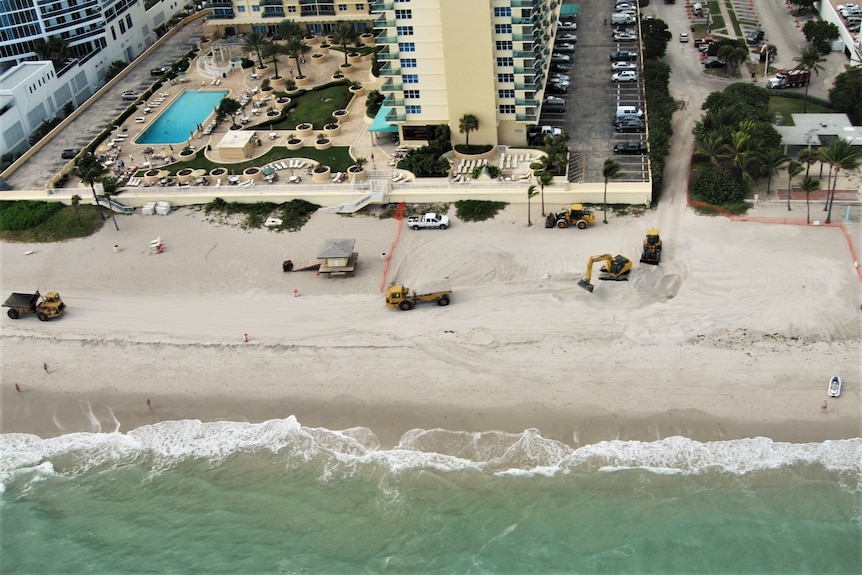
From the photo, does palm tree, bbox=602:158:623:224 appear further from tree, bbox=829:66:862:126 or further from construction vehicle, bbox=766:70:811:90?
construction vehicle, bbox=766:70:811:90

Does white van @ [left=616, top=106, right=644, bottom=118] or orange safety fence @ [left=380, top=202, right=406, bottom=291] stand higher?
white van @ [left=616, top=106, right=644, bottom=118]

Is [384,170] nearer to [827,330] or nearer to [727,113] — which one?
[727,113]

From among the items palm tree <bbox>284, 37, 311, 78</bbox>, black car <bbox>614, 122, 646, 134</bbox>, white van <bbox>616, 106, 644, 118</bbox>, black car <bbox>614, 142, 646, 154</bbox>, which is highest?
palm tree <bbox>284, 37, 311, 78</bbox>

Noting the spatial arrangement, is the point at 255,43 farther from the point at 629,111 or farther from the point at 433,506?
the point at 433,506

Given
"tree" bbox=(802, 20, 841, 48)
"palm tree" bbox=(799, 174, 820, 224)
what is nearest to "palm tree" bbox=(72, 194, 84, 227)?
"palm tree" bbox=(799, 174, 820, 224)

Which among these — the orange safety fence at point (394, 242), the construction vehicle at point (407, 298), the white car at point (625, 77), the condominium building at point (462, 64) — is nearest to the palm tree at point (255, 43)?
the condominium building at point (462, 64)

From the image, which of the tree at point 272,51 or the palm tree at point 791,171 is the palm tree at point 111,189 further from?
the palm tree at point 791,171

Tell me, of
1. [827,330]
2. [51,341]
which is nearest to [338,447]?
[51,341]

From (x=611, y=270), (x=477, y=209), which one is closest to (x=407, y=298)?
(x=477, y=209)
